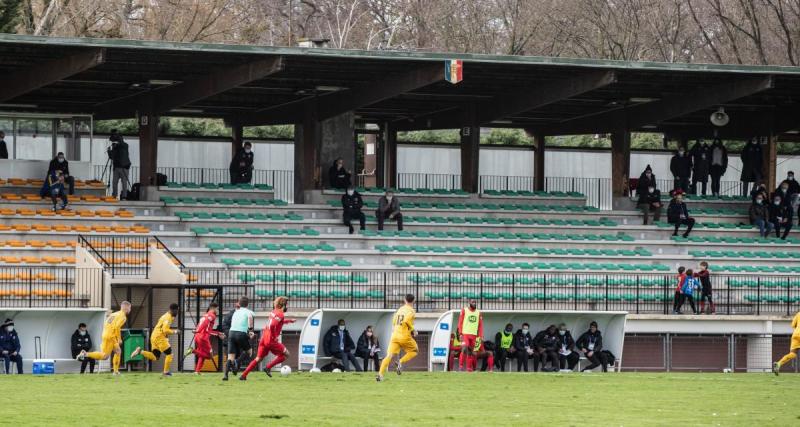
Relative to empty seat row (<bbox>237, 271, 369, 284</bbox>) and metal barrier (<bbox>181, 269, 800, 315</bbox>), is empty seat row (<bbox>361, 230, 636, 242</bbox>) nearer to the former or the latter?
metal barrier (<bbox>181, 269, 800, 315</bbox>)

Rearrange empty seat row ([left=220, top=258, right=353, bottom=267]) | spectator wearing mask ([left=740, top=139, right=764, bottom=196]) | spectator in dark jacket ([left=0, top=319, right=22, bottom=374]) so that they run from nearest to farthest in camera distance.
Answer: spectator in dark jacket ([left=0, top=319, right=22, bottom=374]) < empty seat row ([left=220, top=258, right=353, bottom=267]) < spectator wearing mask ([left=740, top=139, right=764, bottom=196])

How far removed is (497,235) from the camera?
134 ft

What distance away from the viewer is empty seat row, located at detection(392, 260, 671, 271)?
123 feet

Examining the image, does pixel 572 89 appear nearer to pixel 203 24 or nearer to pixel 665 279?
pixel 665 279

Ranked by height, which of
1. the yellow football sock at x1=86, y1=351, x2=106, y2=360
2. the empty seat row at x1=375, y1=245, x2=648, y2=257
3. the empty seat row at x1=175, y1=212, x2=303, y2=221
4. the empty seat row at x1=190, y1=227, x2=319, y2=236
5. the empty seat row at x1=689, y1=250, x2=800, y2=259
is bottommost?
the yellow football sock at x1=86, y1=351, x2=106, y2=360

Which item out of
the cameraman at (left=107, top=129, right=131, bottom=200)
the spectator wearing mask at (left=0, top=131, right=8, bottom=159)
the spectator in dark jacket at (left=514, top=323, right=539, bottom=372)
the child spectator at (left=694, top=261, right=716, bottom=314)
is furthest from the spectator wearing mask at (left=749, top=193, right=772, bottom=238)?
the spectator wearing mask at (left=0, top=131, right=8, bottom=159)

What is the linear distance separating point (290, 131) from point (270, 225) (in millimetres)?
19577

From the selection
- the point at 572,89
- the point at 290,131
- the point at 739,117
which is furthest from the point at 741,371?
the point at 290,131

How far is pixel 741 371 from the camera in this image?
3406 cm

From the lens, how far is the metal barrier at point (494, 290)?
111 feet

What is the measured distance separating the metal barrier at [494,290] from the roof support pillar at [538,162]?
42.9ft

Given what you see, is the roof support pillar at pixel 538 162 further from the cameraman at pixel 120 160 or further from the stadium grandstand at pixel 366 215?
the cameraman at pixel 120 160

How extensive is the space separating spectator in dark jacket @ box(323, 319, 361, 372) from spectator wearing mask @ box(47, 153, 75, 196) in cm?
1061

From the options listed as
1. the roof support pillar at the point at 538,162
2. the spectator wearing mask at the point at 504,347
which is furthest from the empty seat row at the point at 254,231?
the roof support pillar at the point at 538,162
